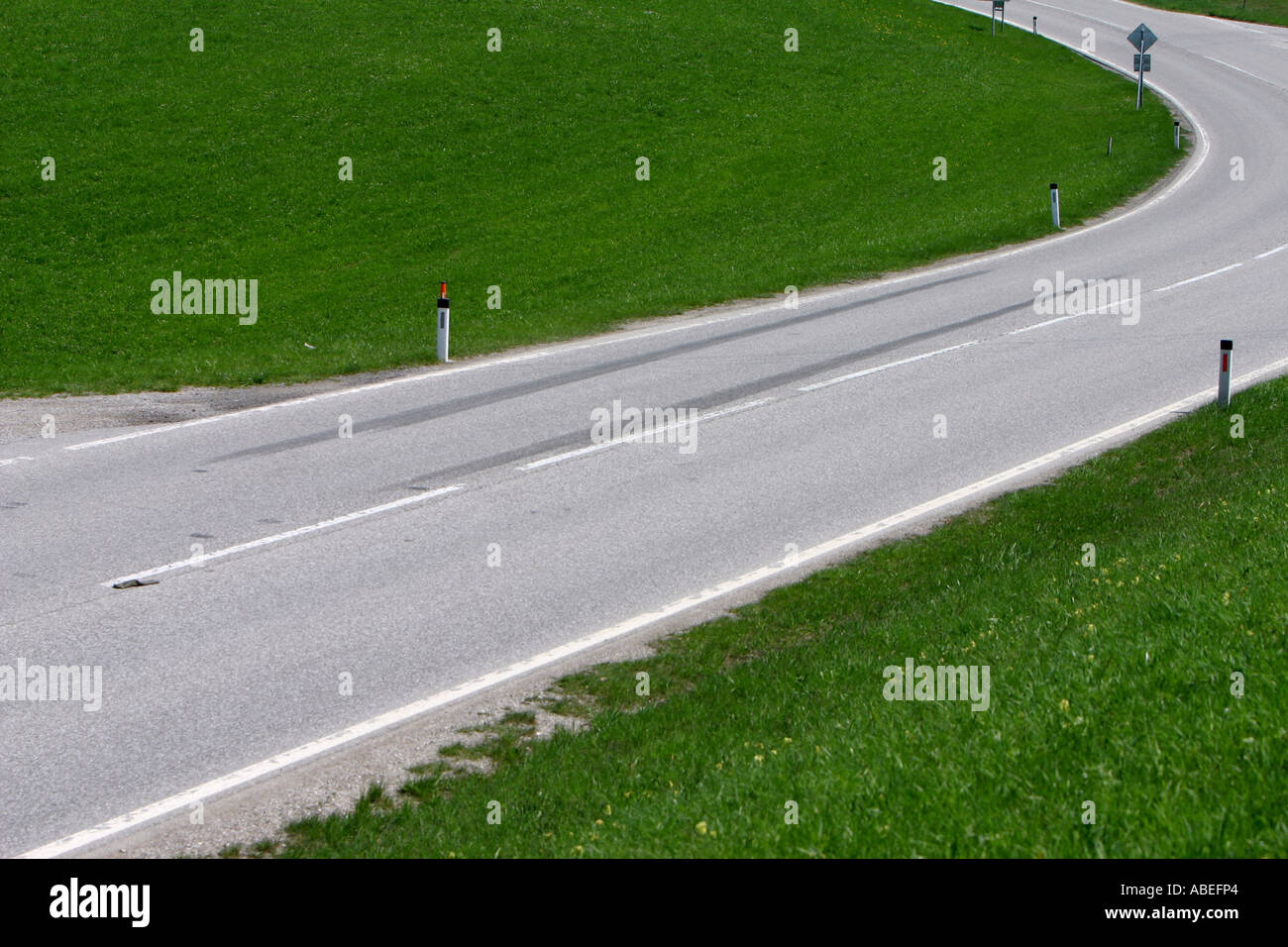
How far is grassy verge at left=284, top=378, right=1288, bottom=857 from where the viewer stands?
5.22 metres

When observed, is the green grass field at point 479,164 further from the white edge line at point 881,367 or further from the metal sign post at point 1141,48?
the white edge line at point 881,367

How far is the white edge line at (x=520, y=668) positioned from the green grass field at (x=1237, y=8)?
187 feet

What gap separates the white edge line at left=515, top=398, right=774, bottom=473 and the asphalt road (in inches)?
2.1

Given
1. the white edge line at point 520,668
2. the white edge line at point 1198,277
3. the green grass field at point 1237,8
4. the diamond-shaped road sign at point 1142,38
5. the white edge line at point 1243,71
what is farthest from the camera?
→ the green grass field at point 1237,8

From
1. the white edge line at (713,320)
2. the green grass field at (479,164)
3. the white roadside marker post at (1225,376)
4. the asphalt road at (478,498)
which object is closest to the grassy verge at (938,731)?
the asphalt road at (478,498)

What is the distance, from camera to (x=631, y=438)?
13828mm

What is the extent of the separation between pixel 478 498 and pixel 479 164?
23.2 meters

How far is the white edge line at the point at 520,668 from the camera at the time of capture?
635 centimetres

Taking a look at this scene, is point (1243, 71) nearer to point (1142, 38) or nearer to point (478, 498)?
point (1142, 38)

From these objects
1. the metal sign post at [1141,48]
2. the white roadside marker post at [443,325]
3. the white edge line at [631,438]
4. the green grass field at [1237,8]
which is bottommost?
the white edge line at [631,438]

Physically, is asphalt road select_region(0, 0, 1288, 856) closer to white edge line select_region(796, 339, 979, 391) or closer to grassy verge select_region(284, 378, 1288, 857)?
white edge line select_region(796, 339, 979, 391)
